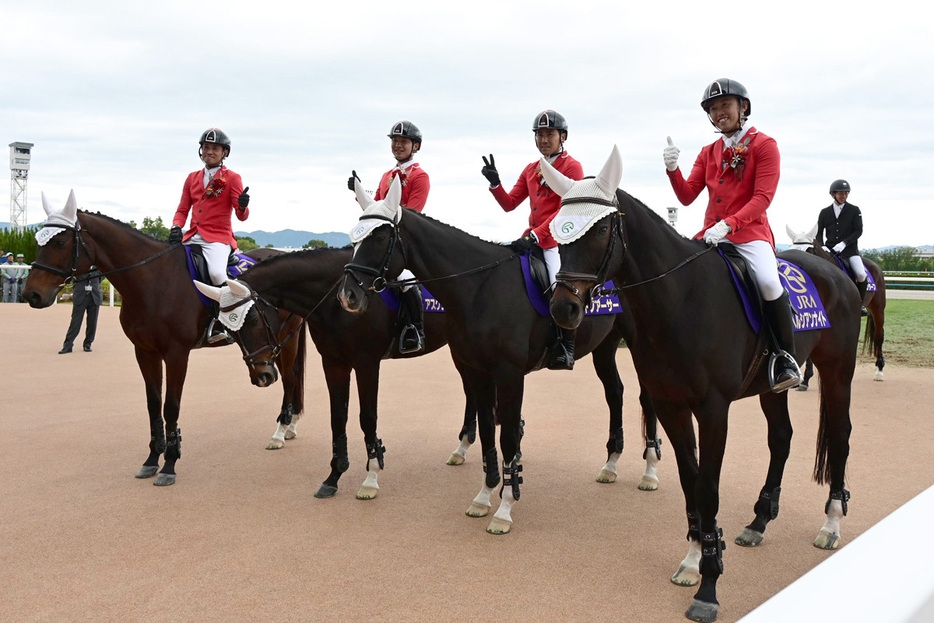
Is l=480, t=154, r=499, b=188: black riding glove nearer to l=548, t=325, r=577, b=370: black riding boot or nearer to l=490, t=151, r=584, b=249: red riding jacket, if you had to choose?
l=490, t=151, r=584, b=249: red riding jacket

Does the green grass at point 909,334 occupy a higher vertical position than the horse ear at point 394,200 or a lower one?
lower

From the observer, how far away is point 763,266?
14.0ft

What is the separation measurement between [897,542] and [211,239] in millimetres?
7239

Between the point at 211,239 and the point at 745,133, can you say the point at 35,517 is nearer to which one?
the point at 211,239

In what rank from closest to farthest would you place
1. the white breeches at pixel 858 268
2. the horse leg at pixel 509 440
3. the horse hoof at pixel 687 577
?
the horse hoof at pixel 687 577 → the horse leg at pixel 509 440 → the white breeches at pixel 858 268

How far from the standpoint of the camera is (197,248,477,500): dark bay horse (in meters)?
5.74

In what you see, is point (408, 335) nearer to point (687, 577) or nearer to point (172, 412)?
point (172, 412)

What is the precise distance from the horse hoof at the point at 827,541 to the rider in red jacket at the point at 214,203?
19.0 ft

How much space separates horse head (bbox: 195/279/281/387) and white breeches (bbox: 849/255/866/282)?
29.1 ft

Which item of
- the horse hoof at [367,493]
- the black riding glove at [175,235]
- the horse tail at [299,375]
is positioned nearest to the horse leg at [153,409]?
the black riding glove at [175,235]

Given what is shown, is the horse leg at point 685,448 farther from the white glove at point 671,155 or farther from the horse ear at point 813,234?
the horse ear at point 813,234

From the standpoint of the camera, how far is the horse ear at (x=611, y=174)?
3.64m

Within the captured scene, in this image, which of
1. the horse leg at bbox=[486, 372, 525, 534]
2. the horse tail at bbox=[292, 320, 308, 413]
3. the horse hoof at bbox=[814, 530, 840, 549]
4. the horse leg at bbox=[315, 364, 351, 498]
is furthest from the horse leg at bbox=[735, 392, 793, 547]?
the horse tail at bbox=[292, 320, 308, 413]

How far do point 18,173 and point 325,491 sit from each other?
38.3 meters
